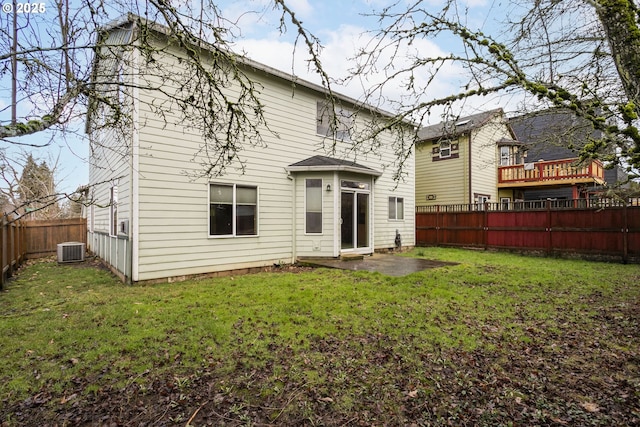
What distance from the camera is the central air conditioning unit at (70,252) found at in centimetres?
1027

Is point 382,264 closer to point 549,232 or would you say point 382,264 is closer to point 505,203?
point 505,203

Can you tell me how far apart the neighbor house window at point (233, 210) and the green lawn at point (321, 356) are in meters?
2.12

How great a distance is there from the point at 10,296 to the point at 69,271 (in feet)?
9.71

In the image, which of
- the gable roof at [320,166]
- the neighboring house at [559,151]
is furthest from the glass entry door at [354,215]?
the neighboring house at [559,151]

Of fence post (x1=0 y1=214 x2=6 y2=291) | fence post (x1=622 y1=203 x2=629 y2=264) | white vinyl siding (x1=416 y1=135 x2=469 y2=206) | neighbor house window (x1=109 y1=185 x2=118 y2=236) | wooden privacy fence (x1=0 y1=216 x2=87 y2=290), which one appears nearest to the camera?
fence post (x1=0 y1=214 x2=6 y2=291)

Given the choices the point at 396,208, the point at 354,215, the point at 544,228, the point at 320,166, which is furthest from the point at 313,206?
the point at 544,228

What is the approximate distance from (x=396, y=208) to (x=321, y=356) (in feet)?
32.3

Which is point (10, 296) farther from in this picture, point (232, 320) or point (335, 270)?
point (335, 270)

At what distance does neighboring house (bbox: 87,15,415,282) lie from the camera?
263 inches

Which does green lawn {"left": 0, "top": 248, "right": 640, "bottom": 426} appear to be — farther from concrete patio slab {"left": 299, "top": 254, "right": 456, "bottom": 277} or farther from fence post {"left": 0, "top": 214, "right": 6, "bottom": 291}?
concrete patio slab {"left": 299, "top": 254, "right": 456, "bottom": 277}

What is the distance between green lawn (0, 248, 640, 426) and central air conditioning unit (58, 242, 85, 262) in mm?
4915

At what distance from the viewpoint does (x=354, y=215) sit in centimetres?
999

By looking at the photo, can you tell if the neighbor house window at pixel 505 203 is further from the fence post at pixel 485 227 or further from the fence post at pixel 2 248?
the fence post at pixel 2 248
